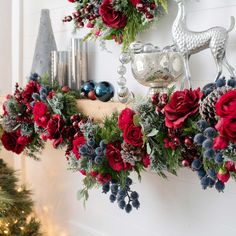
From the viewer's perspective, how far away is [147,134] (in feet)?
3.37

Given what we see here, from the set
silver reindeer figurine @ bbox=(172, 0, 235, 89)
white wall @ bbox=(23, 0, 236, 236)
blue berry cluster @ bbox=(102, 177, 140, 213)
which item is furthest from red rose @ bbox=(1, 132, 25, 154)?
silver reindeer figurine @ bbox=(172, 0, 235, 89)

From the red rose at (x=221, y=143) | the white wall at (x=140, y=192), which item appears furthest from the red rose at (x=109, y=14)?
the red rose at (x=221, y=143)

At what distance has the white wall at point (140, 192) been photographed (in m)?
1.22

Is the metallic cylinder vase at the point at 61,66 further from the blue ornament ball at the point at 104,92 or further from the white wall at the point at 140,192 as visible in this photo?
the blue ornament ball at the point at 104,92

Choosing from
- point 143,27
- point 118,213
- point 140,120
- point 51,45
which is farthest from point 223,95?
point 51,45

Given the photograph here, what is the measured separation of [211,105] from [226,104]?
6cm

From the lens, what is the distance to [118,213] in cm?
158

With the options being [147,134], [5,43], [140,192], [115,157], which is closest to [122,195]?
[115,157]

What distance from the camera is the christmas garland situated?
0.88m

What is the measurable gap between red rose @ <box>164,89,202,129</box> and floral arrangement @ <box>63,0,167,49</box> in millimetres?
377

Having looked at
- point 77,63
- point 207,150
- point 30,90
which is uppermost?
point 77,63

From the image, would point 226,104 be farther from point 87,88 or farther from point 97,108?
point 87,88

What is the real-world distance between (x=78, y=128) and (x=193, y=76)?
39 centimetres

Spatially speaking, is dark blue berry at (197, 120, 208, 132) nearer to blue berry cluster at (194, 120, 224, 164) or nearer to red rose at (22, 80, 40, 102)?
blue berry cluster at (194, 120, 224, 164)
